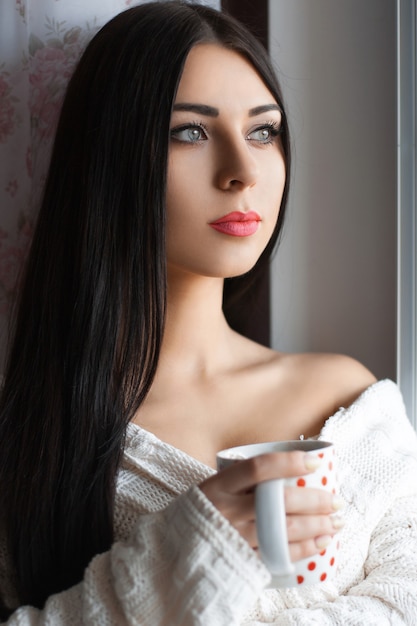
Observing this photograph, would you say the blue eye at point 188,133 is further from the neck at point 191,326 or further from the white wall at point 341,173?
the white wall at point 341,173

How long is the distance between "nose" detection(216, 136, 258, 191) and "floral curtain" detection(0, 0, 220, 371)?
1.35ft

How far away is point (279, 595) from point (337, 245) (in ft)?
2.06

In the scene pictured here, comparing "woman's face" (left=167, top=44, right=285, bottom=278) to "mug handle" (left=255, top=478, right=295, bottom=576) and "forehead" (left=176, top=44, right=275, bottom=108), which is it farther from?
"mug handle" (left=255, top=478, right=295, bottom=576)

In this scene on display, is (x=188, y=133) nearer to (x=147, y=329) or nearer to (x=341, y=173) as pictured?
(x=147, y=329)

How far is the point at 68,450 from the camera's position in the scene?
1.06 meters

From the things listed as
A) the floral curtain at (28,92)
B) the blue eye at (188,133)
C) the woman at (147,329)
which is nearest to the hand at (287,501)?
the woman at (147,329)

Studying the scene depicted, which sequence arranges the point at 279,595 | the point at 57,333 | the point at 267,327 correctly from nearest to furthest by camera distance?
the point at 279,595, the point at 57,333, the point at 267,327

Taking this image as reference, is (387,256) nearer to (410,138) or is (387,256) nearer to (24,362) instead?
(410,138)

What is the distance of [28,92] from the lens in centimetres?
135

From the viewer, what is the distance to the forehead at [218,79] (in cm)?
106

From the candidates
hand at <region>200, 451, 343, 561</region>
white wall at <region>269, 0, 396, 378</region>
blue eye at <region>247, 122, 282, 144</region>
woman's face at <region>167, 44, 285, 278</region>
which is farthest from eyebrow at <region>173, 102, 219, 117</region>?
hand at <region>200, 451, 343, 561</region>

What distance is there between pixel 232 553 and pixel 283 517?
3.4 inches

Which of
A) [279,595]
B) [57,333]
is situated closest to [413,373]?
[279,595]

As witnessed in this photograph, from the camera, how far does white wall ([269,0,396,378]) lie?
4.25 ft
